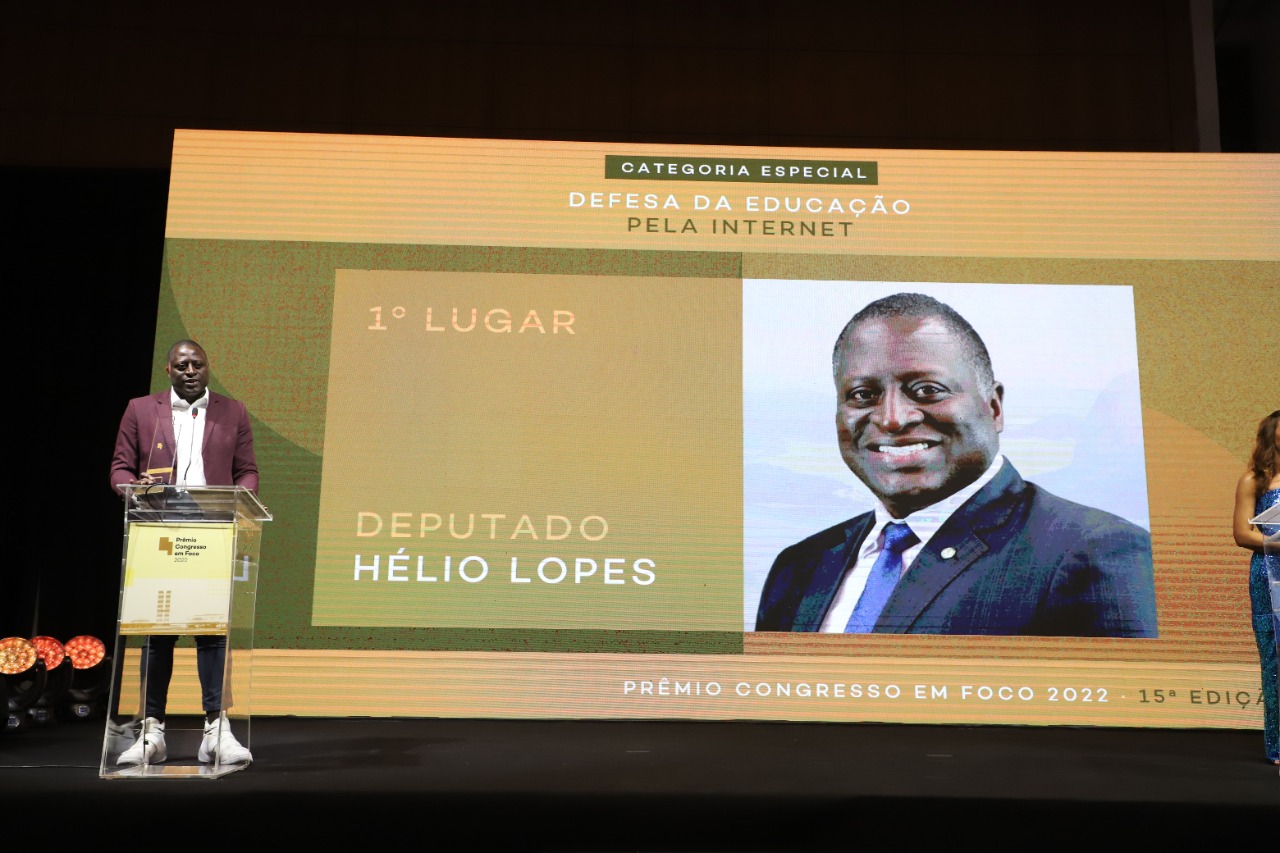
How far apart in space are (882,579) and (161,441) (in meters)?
2.77

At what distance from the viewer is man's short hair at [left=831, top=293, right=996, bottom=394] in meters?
4.65

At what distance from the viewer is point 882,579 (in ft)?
14.8

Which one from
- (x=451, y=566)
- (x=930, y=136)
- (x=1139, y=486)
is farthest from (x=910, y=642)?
(x=930, y=136)

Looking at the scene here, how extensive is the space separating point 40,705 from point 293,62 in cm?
332

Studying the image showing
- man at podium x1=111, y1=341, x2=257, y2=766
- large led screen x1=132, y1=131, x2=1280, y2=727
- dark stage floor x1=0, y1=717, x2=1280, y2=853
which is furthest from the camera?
large led screen x1=132, y1=131, x2=1280, y2=727

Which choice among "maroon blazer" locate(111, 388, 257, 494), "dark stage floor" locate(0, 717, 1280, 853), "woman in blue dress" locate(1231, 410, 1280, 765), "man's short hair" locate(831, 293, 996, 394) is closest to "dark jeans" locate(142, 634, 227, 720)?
"dark stage floor" locate(0, 717, 1280, 853)

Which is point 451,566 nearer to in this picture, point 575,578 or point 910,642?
point 575,578

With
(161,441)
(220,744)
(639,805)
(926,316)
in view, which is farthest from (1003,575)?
(161,441)

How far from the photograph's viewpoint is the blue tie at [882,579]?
176 inches

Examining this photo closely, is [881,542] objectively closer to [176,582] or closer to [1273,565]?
[1273,565]

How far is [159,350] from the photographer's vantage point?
182 inches

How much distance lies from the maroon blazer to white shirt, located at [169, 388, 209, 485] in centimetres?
1

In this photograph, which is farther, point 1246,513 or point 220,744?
point 1246,513

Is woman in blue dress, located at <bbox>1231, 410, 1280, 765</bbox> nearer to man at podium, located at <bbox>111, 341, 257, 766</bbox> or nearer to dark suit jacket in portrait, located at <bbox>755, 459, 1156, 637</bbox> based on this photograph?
dark suit jacket in portrait, located at <bbox>755, 459, 1156, 637</bbox>
